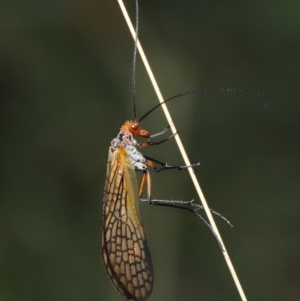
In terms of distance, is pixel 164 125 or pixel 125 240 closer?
pixel 125 240

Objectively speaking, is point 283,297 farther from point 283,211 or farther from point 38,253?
point 38,253

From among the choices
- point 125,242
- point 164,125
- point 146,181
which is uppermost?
point 164,125

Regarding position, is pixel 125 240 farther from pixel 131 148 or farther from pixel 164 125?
pixel 164 125

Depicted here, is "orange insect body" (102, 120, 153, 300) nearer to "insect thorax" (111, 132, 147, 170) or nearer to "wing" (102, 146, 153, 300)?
"wing" (102, 146, 153, 300)

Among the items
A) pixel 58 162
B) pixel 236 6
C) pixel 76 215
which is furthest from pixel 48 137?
pixel 236 6

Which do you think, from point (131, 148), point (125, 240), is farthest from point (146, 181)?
point (125, 240)

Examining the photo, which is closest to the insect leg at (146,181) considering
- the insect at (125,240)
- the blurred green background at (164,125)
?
the insect at (125,240)

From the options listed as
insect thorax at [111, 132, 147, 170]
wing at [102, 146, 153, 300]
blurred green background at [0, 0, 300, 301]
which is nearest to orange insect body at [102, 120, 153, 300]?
wing at [102, 146, 153, 300]
